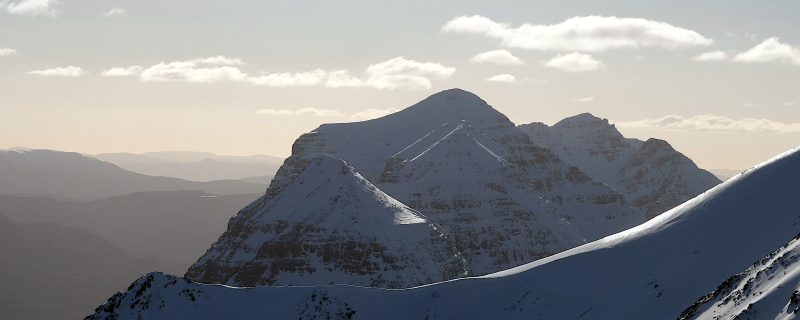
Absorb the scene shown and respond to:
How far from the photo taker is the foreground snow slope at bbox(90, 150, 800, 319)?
15788cm

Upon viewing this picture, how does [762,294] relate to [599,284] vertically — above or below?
above

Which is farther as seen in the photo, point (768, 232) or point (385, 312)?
point (385, 312)

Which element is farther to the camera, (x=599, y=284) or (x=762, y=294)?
(x=599, y=284)

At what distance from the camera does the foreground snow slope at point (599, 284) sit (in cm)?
15788

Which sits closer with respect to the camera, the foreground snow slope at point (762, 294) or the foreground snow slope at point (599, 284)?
the foreground snow slope at point (762, 294)

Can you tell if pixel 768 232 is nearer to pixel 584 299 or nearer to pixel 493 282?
pixel 584 299

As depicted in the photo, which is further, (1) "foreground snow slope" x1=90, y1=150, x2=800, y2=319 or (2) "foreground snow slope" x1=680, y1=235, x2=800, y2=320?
(1) "foreground snow slope" x1=90, y1=150, x2=800, y2=319

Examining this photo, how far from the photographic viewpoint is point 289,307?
186000 mm

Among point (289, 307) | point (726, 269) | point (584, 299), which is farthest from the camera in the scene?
point (289, 307)

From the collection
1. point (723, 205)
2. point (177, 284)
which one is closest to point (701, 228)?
point (723, 205)

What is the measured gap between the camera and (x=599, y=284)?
17325 cm

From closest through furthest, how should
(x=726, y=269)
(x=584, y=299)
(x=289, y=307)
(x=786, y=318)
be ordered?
(x=786, y=318), (x=726, y=269), (x=584, y=299), (x=289, y=307)

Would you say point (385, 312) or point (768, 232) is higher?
point (768, 232)

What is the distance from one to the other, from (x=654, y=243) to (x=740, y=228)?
17.3m
